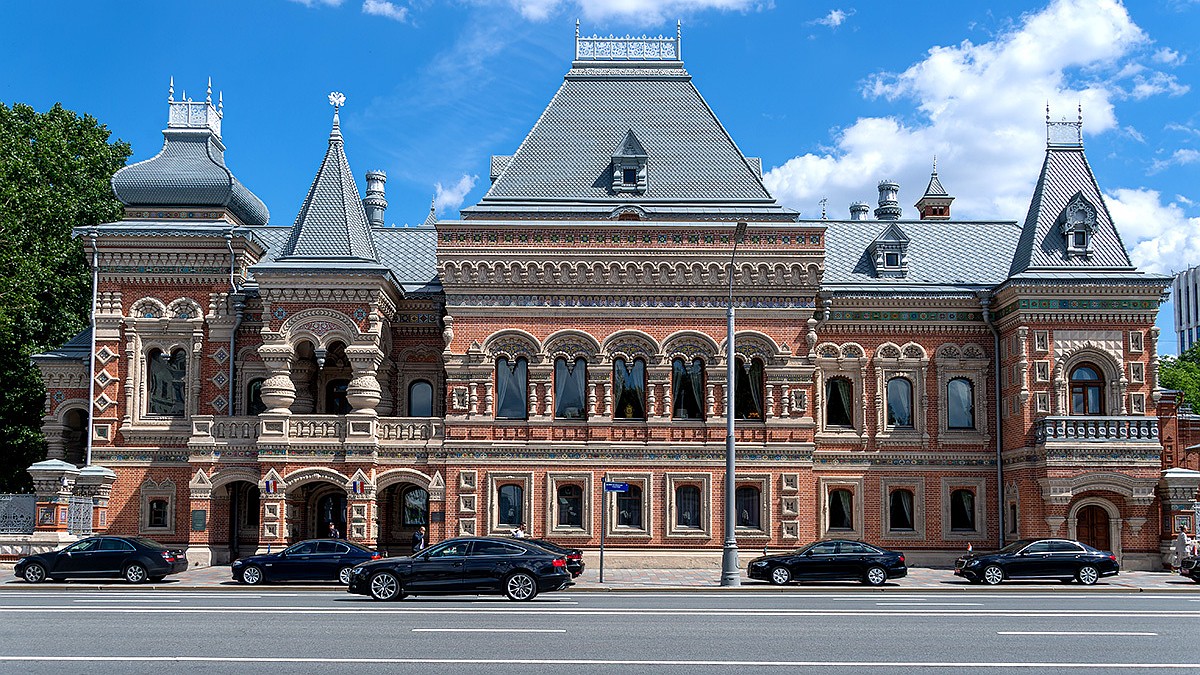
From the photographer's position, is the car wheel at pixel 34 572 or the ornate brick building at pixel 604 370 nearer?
the car wheel at pixel 34 572

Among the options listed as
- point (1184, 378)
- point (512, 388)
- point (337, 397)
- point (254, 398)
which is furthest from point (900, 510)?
point (1184, 378)

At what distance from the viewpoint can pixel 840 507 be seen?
39.0 meters

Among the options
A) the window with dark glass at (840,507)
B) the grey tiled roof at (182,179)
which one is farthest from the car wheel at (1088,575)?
the grey tiled roof at (182,179)

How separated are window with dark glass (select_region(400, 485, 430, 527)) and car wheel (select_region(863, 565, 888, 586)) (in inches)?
582

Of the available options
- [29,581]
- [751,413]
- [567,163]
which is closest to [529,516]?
[751,413]

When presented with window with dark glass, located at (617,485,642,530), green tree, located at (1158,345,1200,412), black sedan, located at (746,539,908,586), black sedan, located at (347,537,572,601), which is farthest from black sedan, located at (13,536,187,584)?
green tree, located at (1158,345,1200,412)

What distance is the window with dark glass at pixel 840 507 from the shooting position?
1534 inches

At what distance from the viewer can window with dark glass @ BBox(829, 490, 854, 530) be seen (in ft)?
128

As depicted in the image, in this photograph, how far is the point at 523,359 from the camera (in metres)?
36.9

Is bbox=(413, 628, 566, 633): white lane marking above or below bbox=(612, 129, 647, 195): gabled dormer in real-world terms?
below

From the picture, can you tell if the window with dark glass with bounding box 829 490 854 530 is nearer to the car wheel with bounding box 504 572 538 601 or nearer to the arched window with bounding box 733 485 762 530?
the arched window with bounding box 733 485 762 530

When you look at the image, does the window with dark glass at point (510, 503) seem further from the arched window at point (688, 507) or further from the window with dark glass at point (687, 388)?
the window with dark glass at point (687, 388)

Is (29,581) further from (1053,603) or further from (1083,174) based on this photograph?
(1083,174)

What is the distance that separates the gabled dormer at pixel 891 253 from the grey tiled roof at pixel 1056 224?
347 cm
